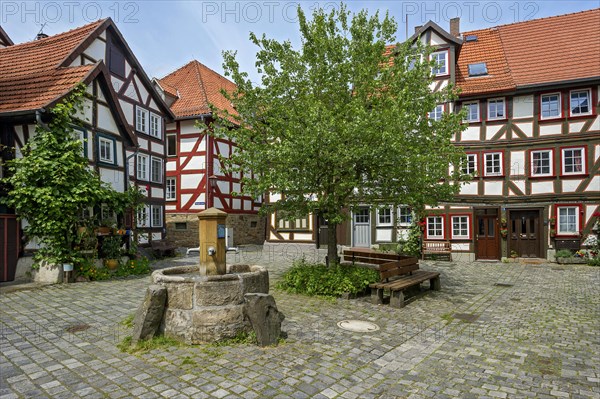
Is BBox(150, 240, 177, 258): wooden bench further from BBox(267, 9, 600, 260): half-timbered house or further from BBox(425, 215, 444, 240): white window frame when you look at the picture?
BBox(425, 215, 444, 240): white window frame

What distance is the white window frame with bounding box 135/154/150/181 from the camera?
1925cm

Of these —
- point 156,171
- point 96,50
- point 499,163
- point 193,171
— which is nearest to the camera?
point 96,50

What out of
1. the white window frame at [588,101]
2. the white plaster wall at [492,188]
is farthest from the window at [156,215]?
the white window frame at [588,101]

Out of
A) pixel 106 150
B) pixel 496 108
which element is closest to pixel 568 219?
pixel 496 108

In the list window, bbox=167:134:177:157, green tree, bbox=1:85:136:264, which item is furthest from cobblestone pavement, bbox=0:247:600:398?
window, bbox=167:134:177:157

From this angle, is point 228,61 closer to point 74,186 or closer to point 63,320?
point 74,186

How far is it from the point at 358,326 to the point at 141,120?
16.3 meters

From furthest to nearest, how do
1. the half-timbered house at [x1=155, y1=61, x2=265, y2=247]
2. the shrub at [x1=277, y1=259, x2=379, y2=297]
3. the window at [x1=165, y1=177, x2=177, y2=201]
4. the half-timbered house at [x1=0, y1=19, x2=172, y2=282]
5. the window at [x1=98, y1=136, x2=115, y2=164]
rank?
the window at [x1=165, y1=177, x2=177, y2=201]
the half-timbered house at [x1=155, y1=61, x2=265, y2=247]
the window at [x1=98, y1=136, x2=115, y2=164]
the half-timbered house at [x1=0, y1=19, x2=172, y2=282]
the shrub at [x1=277, y1=259, x2=379, y2=297]

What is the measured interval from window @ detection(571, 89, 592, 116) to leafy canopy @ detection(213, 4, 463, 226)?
11.4m

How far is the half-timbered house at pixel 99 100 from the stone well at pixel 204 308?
835 cm

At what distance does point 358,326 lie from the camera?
7.17 metres

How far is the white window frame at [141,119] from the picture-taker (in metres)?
19.2

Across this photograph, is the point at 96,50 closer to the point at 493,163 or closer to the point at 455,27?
the point at 493,163

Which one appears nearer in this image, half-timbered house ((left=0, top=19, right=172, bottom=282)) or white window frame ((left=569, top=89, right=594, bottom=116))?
half-timbered house ((left=0, top=19, right=172, bottom=282))
